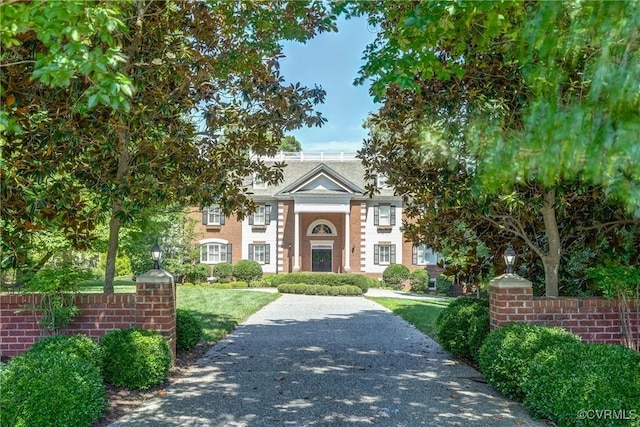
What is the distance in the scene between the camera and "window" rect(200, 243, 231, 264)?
30047mm

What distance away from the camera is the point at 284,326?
1107cm

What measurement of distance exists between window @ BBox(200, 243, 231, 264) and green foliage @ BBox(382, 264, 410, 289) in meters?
9.93

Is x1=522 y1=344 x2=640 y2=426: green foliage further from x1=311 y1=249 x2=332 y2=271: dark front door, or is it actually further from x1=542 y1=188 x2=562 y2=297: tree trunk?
x1=311 y1=249 x2=332 y2=271: dark front door

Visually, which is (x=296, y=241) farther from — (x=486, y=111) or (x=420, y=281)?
(x=486, y=111)

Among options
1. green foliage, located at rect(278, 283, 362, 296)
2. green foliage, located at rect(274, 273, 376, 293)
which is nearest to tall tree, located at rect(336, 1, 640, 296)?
green foliage, located at rect(278, 283, 362, 296)

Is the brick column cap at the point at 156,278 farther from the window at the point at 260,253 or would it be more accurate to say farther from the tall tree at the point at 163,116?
the window at the point at 260,253

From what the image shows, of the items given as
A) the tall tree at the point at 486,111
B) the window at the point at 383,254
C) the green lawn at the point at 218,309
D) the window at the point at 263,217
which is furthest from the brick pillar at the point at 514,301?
the window at the point at 263,217

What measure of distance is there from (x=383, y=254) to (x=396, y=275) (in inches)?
76.6

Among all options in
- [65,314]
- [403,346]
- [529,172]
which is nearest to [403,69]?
[529,172]

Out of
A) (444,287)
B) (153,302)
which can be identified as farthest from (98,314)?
(444,287)

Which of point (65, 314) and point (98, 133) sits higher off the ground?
point (98, 133)

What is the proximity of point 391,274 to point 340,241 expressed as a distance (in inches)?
159

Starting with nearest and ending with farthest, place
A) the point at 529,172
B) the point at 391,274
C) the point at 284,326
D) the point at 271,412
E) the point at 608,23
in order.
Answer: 1. the point at 608,23
2. the point at 529,172
3. the point at 271,412
4. the point at 284,326
5. the point at 391,274

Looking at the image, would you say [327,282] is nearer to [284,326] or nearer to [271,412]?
[284,326]
